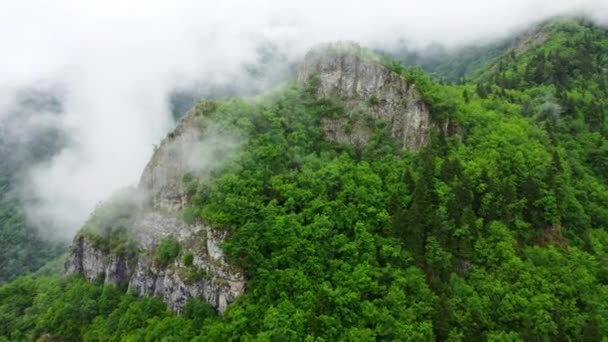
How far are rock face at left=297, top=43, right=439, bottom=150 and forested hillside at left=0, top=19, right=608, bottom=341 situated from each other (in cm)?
166

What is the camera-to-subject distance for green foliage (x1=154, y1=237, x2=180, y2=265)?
220ft

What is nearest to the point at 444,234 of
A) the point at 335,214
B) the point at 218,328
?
the point at 335,214

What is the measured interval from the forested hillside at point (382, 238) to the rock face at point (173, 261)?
178cm

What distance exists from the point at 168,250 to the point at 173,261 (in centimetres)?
185

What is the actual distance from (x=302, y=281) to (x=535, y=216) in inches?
1571

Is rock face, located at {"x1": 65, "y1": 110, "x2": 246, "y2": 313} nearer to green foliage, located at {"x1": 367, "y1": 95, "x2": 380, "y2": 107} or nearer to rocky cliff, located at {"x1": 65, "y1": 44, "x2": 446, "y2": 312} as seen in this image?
rocky cliff, located at {"x1": 65, "y1": 44, "x2": 446, "y2": 312}

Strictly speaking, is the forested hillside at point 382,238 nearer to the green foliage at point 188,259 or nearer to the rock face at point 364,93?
the green foliage at point 188,259

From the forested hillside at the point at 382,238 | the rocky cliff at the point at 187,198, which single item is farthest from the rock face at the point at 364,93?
the forested hillside at the point at 382,238

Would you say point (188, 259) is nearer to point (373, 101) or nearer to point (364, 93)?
point (373, 101)

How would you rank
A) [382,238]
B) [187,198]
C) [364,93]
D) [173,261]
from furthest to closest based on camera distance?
[364,93], [187,198], [173,261], [382,238]

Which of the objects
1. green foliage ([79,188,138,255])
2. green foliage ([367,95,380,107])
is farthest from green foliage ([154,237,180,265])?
green foliage ([367,95,380,107])

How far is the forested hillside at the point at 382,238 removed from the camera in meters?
57.4

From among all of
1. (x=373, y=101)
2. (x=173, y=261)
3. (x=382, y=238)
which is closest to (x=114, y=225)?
(x=173, y=261)

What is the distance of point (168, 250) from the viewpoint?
66.9 metres
